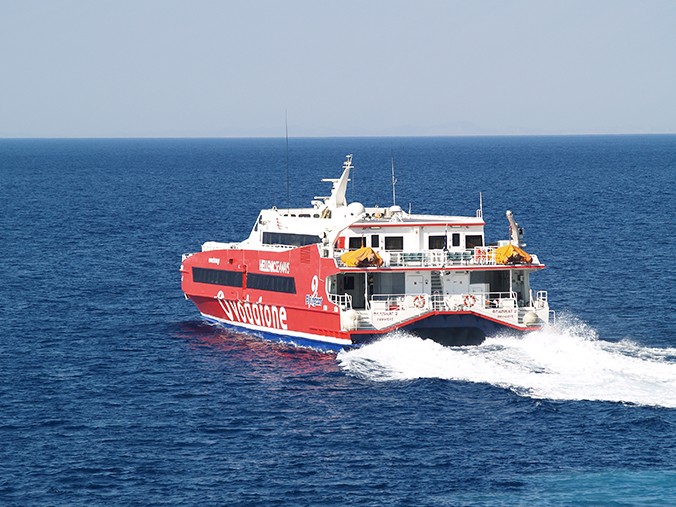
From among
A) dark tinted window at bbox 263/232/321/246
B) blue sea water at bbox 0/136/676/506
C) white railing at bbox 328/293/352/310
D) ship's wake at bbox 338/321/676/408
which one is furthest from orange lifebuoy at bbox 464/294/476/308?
dark tinted window at bbox 263/232/321/246

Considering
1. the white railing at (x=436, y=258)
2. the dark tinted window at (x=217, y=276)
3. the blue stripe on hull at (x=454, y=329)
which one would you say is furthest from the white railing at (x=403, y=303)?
the dark tinted window at (x=217, y=276)

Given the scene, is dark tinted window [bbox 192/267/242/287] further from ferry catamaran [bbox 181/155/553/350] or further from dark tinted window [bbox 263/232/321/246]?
dark tinted window [bbox 263/232/321/246]

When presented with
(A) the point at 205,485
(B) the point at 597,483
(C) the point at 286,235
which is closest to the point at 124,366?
(C) the point at 286,235

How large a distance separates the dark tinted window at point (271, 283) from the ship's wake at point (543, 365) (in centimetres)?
524

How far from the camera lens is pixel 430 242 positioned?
→ 57.7 metres

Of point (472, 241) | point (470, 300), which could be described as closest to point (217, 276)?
point (472, 241)

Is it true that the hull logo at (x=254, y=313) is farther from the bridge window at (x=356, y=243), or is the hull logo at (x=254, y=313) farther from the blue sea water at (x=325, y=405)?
the bridge window at (x=356, y=243)

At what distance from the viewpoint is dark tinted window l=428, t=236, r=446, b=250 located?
2272 inches

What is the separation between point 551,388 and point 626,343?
8.87 m

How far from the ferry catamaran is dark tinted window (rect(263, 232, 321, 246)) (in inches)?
2.3

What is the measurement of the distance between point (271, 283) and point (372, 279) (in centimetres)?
552

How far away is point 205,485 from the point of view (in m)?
38.3

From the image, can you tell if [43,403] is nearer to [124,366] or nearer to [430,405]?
[124,366]

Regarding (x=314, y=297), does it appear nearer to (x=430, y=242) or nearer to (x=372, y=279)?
(x=372, y=279)
